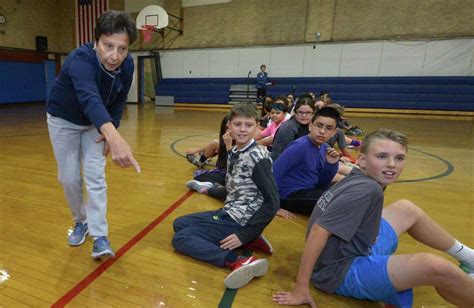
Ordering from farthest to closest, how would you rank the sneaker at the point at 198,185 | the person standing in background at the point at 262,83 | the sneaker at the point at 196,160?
the person standing in background at the point at 262,83 < the sneaker at the point at 196,160 < the sneaker at the point at 198,185

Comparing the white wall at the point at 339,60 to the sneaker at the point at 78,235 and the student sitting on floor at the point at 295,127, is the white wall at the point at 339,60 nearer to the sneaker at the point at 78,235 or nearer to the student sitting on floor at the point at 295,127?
the student sitting on floor at the point at 295,127

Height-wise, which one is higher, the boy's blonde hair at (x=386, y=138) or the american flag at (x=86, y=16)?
the american flag at (x=86, y=16)

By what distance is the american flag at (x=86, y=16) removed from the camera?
14359mm

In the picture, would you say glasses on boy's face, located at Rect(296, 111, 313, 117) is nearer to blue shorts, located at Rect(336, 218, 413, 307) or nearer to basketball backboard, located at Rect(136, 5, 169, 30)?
blue shorts, located at Rect(336, 218, 413, 307)

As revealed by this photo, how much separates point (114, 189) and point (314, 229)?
7.44 ft

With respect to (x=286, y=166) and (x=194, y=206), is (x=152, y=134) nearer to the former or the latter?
(x=194, y=206)

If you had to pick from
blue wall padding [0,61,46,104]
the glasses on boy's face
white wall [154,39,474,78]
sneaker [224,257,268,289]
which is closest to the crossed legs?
sneaker [224,257,268,289]

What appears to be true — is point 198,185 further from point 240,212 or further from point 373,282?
point 373,282

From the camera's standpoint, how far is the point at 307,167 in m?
2.38

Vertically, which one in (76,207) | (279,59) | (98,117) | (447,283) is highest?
(279,59)

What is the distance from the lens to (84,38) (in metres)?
14.6

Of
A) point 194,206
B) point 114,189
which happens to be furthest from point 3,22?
point 194,206

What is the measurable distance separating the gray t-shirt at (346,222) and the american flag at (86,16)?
53.0 ft

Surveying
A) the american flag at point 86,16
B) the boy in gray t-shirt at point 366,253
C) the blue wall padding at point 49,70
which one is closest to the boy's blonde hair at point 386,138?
the boy in gray t-shirt at point 366,253
